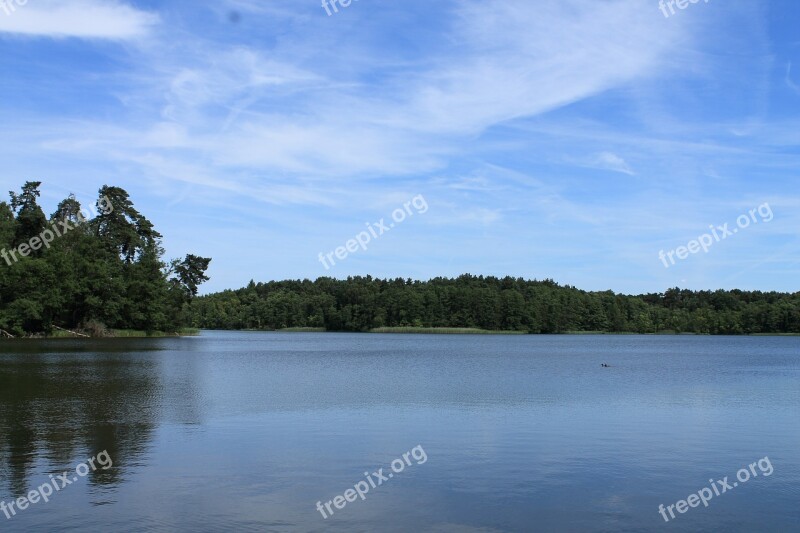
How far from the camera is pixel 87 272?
9350cm

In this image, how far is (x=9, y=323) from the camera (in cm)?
8625

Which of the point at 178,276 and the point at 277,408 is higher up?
the point at 178,276

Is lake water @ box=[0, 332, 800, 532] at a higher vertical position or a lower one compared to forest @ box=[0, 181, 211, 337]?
lower

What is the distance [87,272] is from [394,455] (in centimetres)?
8625

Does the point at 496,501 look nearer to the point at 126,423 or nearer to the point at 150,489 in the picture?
the point at 150,489

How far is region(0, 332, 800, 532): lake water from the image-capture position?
12.7m

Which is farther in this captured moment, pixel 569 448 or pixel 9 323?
pixel 9 323

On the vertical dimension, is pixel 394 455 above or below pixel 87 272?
below

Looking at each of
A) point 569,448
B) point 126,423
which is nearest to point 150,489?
point 126,423

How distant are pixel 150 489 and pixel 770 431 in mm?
19276

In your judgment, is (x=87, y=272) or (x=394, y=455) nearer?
(x=394, y=455)

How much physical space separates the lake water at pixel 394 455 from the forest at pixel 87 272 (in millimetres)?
55553

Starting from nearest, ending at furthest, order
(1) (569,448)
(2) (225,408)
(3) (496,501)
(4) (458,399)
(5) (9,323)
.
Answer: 1. (3) (496,501)
2. (1) (569,448)
3. (2) (225,408)
4. (4) (458,399)
5. (5) (9,323)

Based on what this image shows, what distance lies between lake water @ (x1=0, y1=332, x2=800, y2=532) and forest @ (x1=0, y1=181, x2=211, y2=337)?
55553mm
